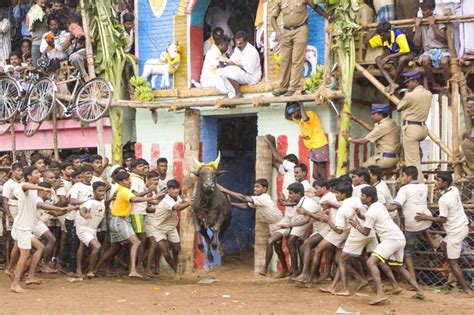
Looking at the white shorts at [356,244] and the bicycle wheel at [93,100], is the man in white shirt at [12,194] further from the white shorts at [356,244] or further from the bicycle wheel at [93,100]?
the white shorts at [356,244]

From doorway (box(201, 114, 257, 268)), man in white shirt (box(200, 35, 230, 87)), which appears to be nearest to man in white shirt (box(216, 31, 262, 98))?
man in white shirt (box(200, 35, 230, 87))

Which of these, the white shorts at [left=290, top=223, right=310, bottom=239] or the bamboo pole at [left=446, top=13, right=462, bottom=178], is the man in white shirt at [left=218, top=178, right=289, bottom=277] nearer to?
the white shorts at [left=290, top=223, right=310, bottom=239]

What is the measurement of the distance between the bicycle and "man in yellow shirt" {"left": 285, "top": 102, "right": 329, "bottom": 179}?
11.8 feet

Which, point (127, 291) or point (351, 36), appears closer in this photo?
point (127, 291)

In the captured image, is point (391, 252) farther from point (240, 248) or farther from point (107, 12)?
point (107, 12)

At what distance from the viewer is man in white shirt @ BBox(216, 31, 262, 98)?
14.4 meters

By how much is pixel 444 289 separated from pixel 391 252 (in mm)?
1486

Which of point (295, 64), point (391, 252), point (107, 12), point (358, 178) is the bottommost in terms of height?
point (391, 252)

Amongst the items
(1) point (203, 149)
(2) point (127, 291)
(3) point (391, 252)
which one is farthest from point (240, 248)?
(3) point (391, 252)

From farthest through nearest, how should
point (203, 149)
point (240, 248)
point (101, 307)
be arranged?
1. point (240, 248)
2. point (203, 149)
3. point (101, 307)

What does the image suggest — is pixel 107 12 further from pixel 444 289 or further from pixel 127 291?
pixel 444 289

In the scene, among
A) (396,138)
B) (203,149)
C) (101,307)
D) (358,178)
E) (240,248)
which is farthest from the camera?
(240,248)

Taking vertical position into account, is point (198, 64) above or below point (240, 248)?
above

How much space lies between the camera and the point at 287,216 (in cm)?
→ 1323
